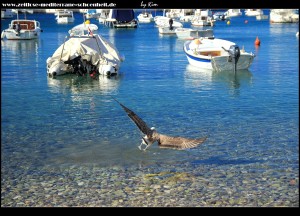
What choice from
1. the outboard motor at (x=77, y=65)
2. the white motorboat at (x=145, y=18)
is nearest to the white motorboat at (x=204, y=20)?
the white motorboat at (x=145, y=18)

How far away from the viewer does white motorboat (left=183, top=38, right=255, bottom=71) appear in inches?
1433

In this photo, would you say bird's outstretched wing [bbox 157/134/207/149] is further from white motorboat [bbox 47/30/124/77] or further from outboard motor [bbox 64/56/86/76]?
outboard motor [bbox 64/56/86/76]

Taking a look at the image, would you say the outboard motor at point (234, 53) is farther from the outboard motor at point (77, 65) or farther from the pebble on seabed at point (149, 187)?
the pebble on seabed at point (149, 187)

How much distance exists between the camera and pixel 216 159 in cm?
1524

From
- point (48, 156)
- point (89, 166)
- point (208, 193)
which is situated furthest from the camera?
point (48, 156)

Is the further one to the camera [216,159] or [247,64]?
[247,64]

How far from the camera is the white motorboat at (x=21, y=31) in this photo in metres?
61.2

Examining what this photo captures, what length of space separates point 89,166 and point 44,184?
6.39ft

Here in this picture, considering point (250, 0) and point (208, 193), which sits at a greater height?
point (250, 0)

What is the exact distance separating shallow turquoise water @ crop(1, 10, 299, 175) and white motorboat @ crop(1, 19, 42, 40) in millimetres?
17356

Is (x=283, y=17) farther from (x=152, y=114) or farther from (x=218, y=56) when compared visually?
(x=152, y=114)
